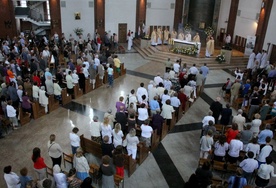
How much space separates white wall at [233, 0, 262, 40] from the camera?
61.1 ft

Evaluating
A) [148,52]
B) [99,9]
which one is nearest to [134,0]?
[99,9]

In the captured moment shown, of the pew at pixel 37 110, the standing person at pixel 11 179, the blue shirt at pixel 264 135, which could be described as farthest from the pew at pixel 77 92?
the blue shirt at pixel 264 135

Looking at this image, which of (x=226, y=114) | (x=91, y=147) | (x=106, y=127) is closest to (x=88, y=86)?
(x=91, y=147)

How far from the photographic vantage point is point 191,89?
35.8 ft

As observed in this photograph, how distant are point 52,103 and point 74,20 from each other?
12.2m

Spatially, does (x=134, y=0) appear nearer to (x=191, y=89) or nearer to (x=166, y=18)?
(x=166, y=18)

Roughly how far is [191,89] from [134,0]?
556 inches

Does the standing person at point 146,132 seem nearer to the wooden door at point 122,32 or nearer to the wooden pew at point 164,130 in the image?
the wooden pew at point 164,130

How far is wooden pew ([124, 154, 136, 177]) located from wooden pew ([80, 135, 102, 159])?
0.87 metres

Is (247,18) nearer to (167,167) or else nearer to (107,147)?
(167,167)

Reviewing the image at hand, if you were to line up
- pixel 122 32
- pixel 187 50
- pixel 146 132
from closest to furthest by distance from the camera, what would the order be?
pixel 146 132 < pixel 187 50 < pixel 122 32

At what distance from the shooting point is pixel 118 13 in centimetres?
2234

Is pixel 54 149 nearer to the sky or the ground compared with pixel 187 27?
nearer to the ground

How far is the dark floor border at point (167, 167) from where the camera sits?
7180 mm
